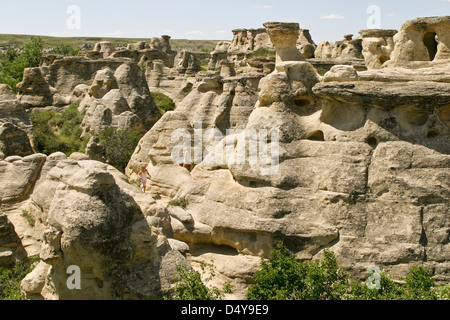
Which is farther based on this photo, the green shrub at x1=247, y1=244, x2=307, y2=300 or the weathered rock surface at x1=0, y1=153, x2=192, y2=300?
the green shrub at x1=247, y1=244, x2=307, y2=300

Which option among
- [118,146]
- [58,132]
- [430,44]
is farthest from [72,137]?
[430,44]

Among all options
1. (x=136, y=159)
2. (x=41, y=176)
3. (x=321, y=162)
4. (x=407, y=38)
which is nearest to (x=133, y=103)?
(x=136, y=159)

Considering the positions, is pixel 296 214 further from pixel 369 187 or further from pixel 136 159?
pixel 136 159

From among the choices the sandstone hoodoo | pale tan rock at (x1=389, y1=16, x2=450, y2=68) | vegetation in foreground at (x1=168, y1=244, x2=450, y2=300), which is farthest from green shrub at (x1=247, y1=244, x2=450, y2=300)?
pale tan rock at (x1=389, y1=16, x2=450, y2=68)

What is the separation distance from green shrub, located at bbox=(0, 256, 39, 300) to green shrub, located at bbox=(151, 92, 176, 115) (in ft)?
63.1

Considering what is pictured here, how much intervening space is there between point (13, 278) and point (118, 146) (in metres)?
9.90

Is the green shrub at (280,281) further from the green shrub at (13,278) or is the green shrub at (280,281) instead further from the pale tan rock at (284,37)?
the pale tan rock at (284,37)

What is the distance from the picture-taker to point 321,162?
29.9 ft

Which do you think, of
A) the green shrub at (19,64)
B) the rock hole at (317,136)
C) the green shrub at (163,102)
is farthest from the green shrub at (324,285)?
the green shrub at (19,64)

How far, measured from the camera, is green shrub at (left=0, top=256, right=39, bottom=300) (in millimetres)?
7840

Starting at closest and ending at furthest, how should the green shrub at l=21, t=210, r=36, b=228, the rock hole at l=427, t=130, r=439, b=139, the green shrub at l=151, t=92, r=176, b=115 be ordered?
the rock hole at l=427, t=130, r=439, b=139, the green shrub at l=21, t=210, r=36, b=228, the green shrub at l=151, t=92, r=176, b=115

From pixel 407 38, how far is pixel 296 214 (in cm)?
666

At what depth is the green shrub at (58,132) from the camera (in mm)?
19734

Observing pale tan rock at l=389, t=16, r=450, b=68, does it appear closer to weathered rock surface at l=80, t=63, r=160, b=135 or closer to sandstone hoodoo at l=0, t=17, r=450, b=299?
sandstone hoodoo at l=0, t=17, r=450, b=299
